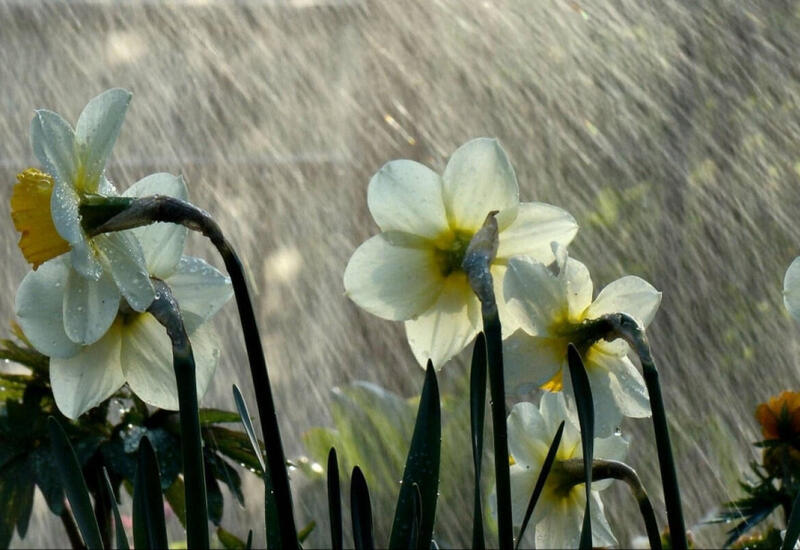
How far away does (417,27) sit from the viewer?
3.19m

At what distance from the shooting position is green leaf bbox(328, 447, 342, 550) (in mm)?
364

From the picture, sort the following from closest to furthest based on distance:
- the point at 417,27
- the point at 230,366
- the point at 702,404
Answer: the point at 702,404 → the point at 230,366 → the point at 417,27

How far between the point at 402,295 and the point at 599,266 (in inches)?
73.4

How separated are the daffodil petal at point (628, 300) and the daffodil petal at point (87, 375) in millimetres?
180

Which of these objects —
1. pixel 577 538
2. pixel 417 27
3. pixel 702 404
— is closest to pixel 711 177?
pixel 702 404

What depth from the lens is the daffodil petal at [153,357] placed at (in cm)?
39

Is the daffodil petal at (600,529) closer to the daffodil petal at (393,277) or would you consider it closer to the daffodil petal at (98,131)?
the daffodil petal at (393,277)

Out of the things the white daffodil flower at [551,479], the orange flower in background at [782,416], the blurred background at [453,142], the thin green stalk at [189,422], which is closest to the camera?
the thin green stalk at [189,422]

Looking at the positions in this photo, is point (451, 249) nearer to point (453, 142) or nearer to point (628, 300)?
point (628, 300)

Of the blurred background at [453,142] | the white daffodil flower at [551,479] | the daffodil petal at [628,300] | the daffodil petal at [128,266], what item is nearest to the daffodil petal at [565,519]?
the white daffodil flower at [551,479]

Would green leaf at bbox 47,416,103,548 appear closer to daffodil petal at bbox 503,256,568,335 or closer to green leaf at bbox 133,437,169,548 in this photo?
green leaf at bbox 133,437,169,548

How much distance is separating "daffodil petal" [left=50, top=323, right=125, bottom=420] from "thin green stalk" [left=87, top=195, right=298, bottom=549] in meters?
0.05

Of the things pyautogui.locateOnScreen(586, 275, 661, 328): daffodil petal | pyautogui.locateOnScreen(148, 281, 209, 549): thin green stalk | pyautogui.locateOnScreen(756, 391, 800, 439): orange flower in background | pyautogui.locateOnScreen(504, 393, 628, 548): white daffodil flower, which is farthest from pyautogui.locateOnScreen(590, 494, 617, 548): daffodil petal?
pyautogui.locateOnScreen(756, 391, 800, 439): orange flower in background

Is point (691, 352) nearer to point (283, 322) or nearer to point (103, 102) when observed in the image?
point (283, 322)
